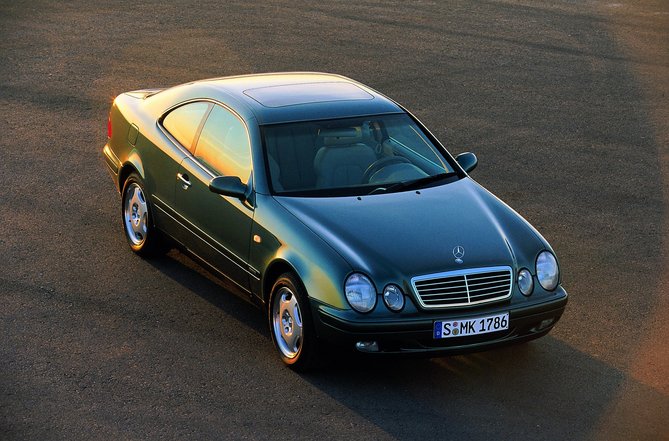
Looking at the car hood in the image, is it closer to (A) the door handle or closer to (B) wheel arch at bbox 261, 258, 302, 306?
(B) wheel arch at bbox 261, 258, 302, 306

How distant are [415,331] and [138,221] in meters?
3.48

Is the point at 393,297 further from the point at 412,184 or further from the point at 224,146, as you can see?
the point at 224,146

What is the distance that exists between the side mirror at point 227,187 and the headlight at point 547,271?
205cm

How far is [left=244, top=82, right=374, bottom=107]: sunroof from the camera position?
365 inches

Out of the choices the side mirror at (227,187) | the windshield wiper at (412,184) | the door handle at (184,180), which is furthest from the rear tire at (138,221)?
the windshield wiper at (412,184)

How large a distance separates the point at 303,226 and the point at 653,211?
5.01 meters

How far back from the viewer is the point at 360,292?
7.58 m

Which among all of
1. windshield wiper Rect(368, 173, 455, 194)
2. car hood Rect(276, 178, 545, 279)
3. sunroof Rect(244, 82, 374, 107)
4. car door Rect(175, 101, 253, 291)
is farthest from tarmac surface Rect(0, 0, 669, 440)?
sunroof Rect(244, 82, 374, 107)

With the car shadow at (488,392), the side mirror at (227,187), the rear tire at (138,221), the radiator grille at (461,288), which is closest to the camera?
the car shadow at (488,392)

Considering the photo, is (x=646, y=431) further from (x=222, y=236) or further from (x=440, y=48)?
(x=440, y=48)

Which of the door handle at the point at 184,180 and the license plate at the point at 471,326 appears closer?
the license plate at the point at 471,326

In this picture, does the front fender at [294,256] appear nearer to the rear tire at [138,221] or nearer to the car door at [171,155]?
the car door at [171,155]

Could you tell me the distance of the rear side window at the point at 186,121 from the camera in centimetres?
958

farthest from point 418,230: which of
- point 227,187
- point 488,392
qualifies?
point 227,187
